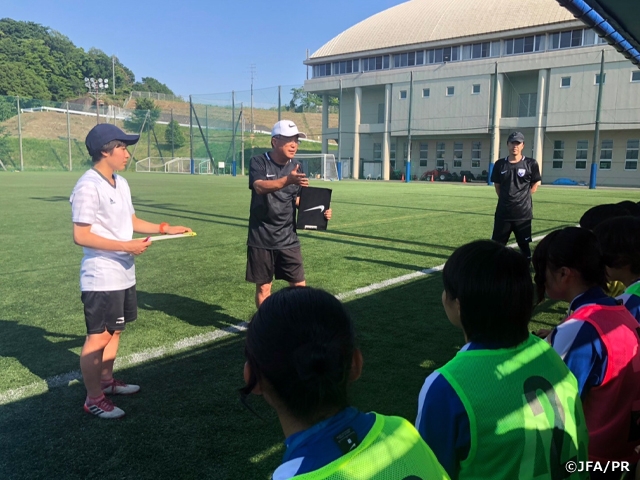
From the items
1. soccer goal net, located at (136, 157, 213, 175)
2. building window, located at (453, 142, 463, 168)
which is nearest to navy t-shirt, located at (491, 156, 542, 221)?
building window, located at (453, 142, 463, 168)

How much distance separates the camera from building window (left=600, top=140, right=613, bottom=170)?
141 ft

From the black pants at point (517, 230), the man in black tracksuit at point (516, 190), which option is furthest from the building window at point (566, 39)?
the black pants at point (517, 230)

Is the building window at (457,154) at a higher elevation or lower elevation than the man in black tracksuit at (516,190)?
higher

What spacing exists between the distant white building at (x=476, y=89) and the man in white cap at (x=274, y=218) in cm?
4003

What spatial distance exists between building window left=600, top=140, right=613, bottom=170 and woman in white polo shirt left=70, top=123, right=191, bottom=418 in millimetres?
47453

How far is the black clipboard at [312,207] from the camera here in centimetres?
519

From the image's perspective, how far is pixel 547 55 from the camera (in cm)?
4350

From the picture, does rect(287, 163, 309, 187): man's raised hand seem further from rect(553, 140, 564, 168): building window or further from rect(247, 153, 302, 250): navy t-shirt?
rect(553, 140, 564, 168): building window

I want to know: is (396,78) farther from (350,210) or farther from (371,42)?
(350,210)

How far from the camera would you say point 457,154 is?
50750 millimetres

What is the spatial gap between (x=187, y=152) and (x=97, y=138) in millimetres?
56399

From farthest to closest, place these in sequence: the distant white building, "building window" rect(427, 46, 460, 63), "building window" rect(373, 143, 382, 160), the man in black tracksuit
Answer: "building window" rect(373, 143, 382, 160) < "building window" rect(427, 46, 460, 63) < the distant white building < the man in black tracksuit

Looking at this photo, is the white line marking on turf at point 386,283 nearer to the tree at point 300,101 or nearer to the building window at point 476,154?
the building window at point 476,154

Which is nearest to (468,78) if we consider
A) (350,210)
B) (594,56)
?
(594,56)
